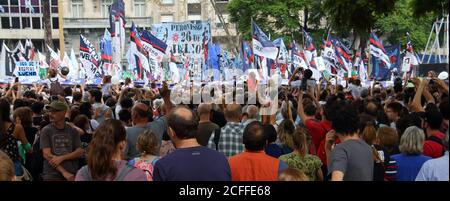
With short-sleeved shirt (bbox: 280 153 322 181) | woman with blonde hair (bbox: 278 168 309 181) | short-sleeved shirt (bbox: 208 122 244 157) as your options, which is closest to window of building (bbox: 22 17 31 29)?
short-sleeved shirt (bbox: 208 122 244 157)

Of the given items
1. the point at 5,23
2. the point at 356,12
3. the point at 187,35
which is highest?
the point at 5,23

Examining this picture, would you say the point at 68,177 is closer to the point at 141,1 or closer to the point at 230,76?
the point at 230,76

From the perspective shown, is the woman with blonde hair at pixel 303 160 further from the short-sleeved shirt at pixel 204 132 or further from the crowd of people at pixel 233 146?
the short-sleeved shirt at pixel 204 132

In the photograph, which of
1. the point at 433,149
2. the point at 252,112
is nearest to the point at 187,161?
the point at 433,149

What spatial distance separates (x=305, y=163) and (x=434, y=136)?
1216 millimetres

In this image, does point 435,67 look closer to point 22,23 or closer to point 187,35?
point 187,35

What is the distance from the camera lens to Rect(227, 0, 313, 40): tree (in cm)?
4359

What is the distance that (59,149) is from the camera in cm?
632

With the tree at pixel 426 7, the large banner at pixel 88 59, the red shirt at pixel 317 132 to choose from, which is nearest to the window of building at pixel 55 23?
the large banner at pixel 88 59

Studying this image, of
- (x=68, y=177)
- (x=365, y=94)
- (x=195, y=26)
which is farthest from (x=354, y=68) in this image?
(x=68, y=177)

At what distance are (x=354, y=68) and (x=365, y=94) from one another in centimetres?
2036

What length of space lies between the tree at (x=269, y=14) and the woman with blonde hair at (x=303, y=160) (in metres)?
37.5

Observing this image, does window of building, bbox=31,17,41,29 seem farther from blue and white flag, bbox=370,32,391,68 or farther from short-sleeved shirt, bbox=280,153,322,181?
short-sleeved shirt, bbox=280,153,322,181

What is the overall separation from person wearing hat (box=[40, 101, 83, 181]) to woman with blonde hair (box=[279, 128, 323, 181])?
7.19 ft
